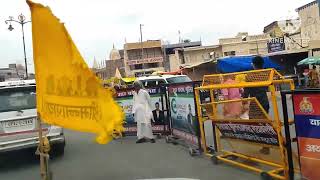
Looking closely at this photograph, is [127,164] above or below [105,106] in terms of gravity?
below

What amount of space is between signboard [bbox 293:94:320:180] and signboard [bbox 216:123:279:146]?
0.73 metres

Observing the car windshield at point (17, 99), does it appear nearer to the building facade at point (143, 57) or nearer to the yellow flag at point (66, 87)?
the yellow flag at point (66, 87)

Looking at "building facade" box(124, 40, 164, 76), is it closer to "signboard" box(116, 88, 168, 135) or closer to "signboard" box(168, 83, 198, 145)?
"signboard" box(116, 88, 168, 135)

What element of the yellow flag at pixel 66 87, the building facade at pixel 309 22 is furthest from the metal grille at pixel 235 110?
the building facade at pixel 309 22

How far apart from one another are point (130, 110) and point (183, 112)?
333cm

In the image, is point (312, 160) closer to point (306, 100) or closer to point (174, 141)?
point (306, 100)

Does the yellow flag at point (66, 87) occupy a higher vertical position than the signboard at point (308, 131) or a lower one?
higher

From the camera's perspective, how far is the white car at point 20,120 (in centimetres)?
934

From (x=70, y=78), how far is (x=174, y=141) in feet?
20.0

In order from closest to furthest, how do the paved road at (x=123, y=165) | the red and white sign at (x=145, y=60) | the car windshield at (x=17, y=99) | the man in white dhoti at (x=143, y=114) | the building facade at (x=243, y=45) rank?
the paved road at (x=123, y=165)
the car windshield at (x=17, y=99)
the man in white dhoti at (x=143, y=114)
the building facade at (x=243, y=45)
the red and white sign at (x=145, y=60)

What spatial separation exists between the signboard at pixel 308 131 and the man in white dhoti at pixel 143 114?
20.0 feet

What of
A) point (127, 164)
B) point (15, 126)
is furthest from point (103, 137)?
point (15, 126)

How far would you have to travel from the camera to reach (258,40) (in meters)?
61.1

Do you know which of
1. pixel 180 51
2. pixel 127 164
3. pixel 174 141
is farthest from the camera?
pixel 180 51
